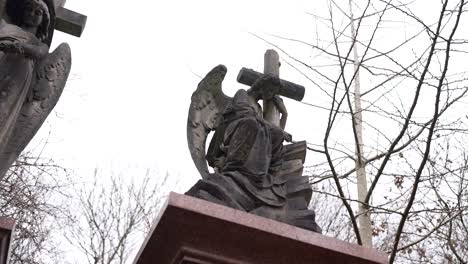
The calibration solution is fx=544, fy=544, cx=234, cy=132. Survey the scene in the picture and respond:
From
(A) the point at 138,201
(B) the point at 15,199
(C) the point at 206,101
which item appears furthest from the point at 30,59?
(A) the point at 138,201

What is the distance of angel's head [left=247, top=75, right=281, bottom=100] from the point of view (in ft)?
15.0

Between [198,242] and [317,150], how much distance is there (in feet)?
16.1

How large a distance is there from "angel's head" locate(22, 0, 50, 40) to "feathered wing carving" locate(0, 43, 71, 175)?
226 millimetres

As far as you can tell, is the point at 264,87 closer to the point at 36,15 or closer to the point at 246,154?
the point at 246,154

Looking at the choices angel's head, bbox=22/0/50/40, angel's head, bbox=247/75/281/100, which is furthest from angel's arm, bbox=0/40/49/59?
angel's head, bbox=247/75/281/100

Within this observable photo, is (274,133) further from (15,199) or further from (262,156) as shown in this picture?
(15,199)

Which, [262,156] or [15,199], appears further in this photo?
[15,199]

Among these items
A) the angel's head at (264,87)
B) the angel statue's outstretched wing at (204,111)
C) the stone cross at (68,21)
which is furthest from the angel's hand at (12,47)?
the angel's head at (264,87)

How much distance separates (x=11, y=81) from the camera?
3660 mm

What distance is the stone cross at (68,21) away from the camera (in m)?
4.57

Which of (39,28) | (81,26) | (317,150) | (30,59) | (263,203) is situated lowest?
(263,203)

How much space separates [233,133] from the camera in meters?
4.06

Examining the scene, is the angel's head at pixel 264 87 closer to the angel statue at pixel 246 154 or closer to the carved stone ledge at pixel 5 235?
the angel statue at pixel 246 154

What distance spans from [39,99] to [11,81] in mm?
317
